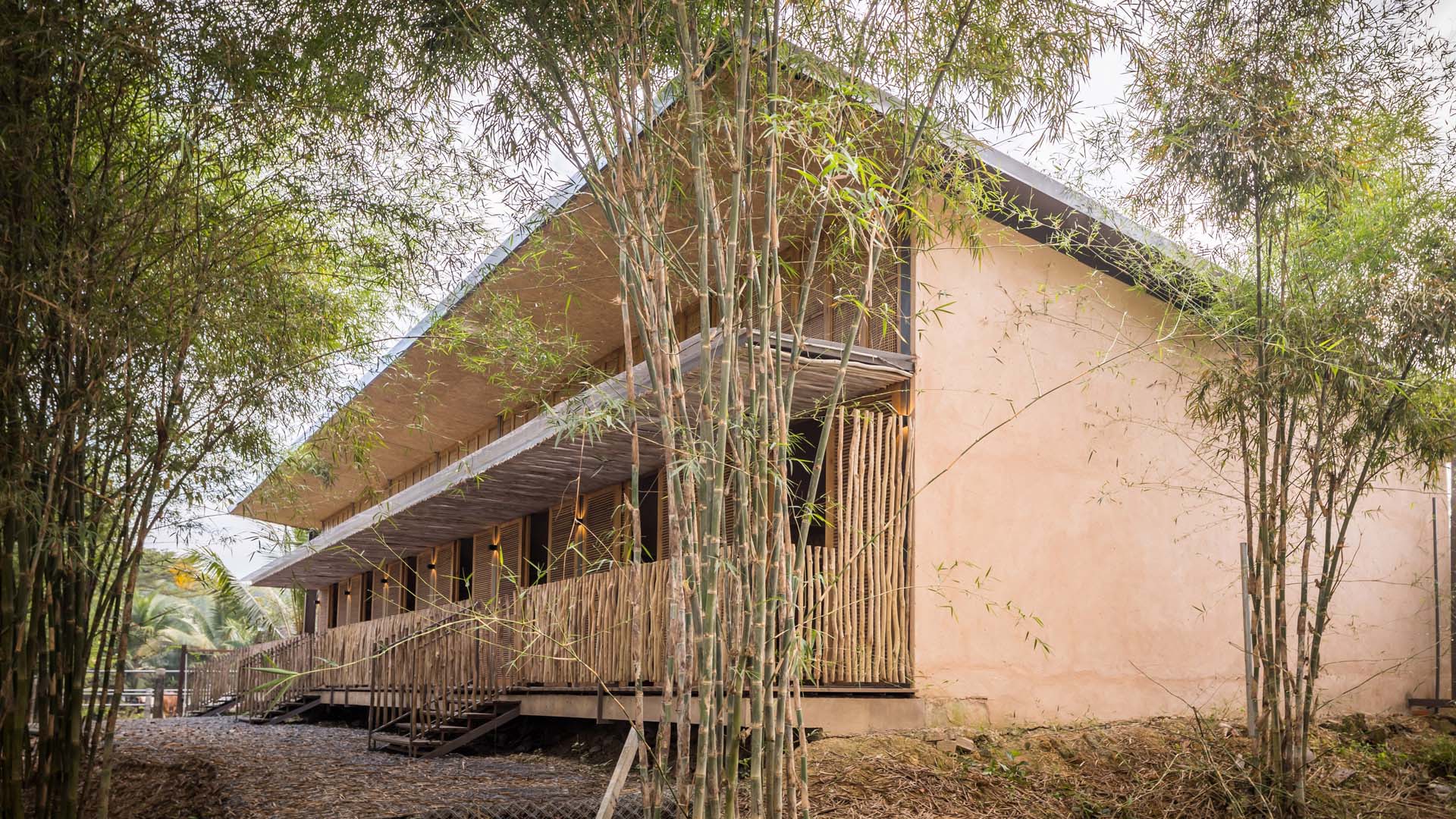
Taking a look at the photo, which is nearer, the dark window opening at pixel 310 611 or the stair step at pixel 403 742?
the stair step at pixel 403 742

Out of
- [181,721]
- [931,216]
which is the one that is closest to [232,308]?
[931,216]

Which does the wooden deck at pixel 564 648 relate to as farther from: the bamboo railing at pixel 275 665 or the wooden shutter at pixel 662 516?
the bamboo railing at pixel 275 665

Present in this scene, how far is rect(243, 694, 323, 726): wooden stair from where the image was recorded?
15.1m

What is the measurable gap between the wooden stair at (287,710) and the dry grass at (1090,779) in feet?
35.5

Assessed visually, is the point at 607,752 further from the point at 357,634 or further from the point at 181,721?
the point at 181,721

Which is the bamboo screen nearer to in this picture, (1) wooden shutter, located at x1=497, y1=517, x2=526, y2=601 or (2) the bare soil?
(2) the bare soil

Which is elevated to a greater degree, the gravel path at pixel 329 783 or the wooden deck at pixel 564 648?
the wooden deck at pixel 564 648

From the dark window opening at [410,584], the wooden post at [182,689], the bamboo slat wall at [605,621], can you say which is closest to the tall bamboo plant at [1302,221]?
the bamboo slat wall at [605,621]

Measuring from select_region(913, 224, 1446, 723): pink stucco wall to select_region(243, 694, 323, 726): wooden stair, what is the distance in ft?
34.3

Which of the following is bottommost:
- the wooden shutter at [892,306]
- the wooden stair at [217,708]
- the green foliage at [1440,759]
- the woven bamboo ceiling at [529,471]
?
the wooden stair at [217,708]

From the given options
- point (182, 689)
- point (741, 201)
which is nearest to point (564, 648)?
point (741, 201)

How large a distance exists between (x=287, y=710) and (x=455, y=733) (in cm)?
742

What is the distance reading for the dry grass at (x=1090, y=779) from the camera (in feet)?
19.1

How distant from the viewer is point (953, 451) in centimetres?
770
